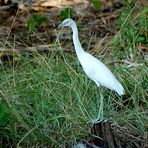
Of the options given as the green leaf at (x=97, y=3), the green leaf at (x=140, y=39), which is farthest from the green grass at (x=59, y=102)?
the green leaf at (x=97, y=3)

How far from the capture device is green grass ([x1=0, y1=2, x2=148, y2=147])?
14.1 ft

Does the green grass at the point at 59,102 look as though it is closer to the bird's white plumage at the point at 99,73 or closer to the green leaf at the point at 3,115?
the green leaf at the point at 3,115

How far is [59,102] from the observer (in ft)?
14.5

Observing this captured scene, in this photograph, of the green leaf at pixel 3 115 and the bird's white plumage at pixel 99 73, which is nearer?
the bird's white plumage at pixel 99 73

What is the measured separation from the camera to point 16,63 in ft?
17.4

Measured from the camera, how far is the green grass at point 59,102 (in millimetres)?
4289

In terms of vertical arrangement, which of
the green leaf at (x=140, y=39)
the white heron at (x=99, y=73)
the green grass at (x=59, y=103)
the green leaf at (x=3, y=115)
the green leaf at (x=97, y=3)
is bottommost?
the green leaf at (x=97, y=3)

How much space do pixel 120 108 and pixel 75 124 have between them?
0.45m

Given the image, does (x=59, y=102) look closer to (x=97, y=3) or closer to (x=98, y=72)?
(x=98, y=72)

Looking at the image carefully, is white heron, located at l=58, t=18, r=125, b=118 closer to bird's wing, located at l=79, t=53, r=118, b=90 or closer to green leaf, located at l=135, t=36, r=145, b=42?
bird's wing, located at l=79, t=53, r=118, b=90

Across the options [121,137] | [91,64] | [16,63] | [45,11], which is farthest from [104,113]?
[45,11]

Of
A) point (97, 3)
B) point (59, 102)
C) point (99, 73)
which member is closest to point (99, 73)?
point (99, 73)

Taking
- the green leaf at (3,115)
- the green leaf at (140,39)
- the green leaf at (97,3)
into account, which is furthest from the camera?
the green leaf at (97,3)

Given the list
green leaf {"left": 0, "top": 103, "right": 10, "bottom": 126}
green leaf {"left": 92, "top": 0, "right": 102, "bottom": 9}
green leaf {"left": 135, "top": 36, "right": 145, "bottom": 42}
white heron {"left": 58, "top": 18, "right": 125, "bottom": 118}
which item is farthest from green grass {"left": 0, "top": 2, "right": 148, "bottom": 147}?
green leaf {"left": 92, "top": 0, "right": 102, "bottom": 9}
